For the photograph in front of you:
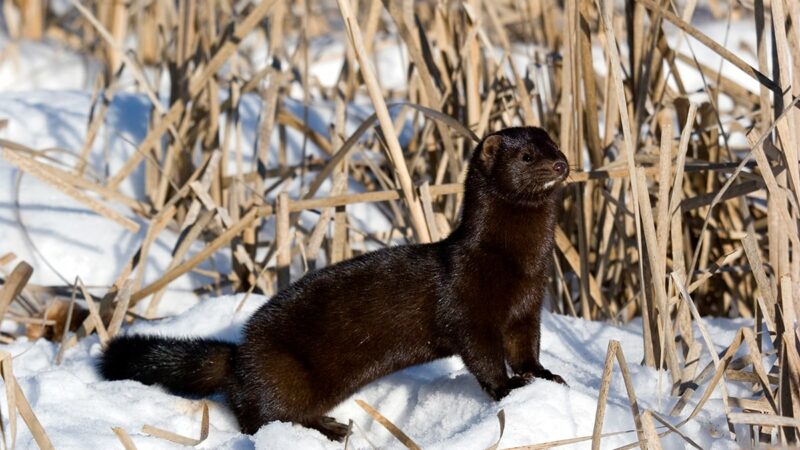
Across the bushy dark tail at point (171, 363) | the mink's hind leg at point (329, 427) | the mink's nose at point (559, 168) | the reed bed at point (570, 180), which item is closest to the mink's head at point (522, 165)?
the mink's nose at point (559, 168)

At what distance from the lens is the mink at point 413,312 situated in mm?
3244

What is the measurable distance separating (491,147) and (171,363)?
3.67 feet

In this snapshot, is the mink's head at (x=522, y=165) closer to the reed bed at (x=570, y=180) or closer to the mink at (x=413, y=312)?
the mink at (x=413, y=312)

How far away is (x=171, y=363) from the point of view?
11.3ft

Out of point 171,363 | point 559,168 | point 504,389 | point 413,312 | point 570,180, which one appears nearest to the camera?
point 504,389

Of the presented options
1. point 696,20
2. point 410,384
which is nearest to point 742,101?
point 410,384

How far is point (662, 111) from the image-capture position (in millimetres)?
4500

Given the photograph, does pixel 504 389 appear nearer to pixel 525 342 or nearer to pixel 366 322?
pixel 525 342

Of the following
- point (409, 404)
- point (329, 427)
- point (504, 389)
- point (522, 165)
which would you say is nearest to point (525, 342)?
point (504, 389)

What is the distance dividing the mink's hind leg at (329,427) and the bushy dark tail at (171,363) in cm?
30

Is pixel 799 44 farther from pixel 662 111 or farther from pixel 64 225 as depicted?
pixel 64 225

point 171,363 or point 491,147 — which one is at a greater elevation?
point 491,147

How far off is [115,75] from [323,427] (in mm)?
2474

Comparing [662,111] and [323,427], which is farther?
[662,111]
